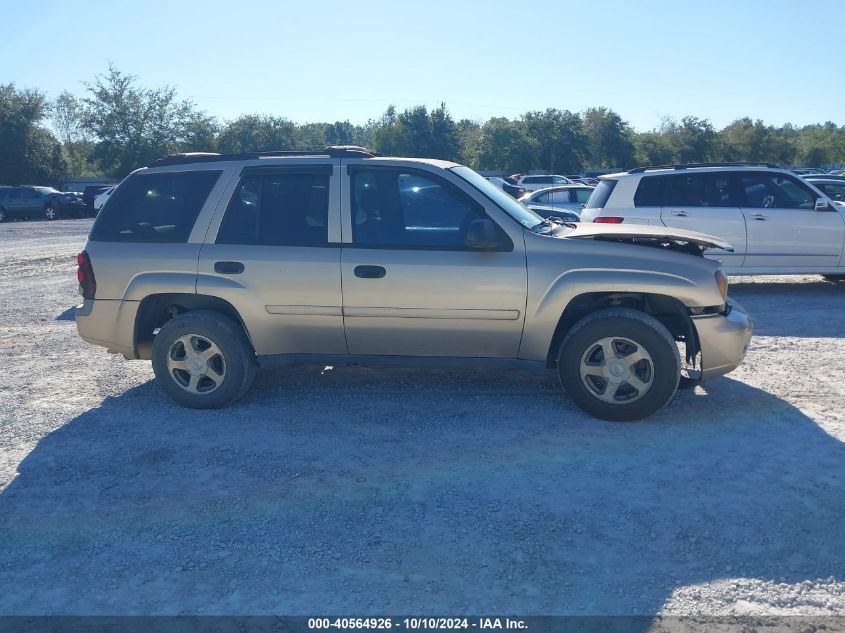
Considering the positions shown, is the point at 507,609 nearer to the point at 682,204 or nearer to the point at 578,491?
the point at 578,491

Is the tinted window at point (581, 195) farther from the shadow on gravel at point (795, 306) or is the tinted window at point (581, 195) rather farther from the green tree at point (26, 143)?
the green tree at point (26, 143)

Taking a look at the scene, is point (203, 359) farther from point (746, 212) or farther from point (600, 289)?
point (746, 212)

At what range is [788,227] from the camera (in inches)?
414

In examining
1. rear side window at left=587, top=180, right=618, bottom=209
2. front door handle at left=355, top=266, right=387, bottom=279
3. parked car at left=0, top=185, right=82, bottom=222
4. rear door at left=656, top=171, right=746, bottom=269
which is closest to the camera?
front door handle at left=355, top=266, right=387, bottom=279

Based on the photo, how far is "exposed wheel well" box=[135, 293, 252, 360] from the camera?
594 centimetres

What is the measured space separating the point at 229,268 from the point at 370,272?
1089 mm

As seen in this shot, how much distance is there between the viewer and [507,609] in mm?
3291

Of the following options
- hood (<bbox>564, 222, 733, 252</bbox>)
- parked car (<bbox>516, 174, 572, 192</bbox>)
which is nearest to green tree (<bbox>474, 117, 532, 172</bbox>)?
parked car (<bbox>516, 174, 572, 192</bbox>)

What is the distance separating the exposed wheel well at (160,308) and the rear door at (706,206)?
6.82m

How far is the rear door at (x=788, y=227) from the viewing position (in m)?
10.5

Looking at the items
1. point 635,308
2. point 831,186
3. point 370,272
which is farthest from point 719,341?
point 831,186

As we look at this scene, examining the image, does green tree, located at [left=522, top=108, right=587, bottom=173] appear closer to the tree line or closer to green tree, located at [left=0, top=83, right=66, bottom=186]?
the tree line

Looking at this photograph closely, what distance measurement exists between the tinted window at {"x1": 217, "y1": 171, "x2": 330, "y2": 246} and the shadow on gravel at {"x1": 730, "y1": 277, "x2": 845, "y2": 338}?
5.14 m

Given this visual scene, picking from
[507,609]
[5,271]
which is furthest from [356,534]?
[5,271]
